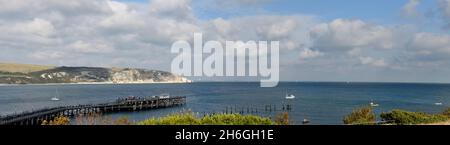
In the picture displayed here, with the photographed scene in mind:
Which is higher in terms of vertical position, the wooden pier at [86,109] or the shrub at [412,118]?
the shrub at [412,118]

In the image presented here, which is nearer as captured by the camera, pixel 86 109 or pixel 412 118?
pixel 412 118

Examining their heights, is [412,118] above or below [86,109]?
above

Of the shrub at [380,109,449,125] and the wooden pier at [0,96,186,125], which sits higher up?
the shrub at [380,109,449,125]

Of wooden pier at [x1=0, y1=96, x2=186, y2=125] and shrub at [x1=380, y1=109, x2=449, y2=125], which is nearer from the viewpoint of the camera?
shrub at [x1=380, y1=109, x2=449, y2=125]

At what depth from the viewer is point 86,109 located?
101 meters

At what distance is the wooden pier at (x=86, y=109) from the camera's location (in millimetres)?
72062

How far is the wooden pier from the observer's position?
72.1 m

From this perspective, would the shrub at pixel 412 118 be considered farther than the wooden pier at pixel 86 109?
No
